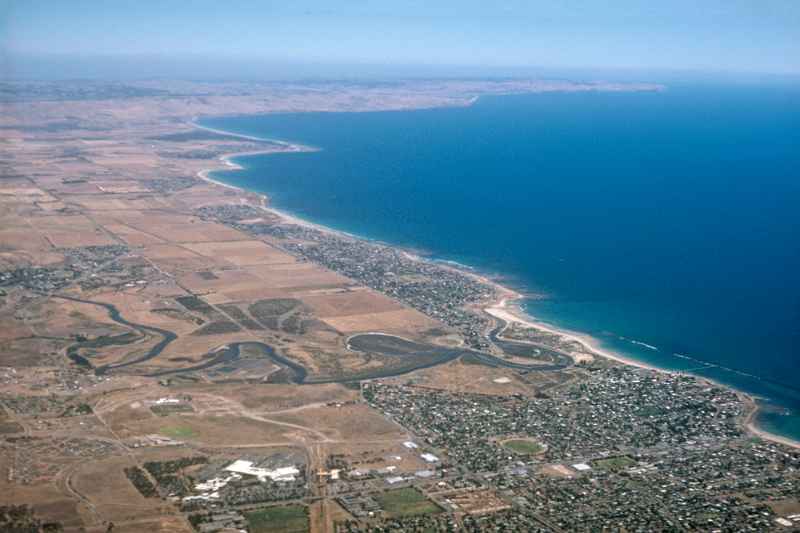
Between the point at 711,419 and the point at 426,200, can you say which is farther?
the point at 426,200

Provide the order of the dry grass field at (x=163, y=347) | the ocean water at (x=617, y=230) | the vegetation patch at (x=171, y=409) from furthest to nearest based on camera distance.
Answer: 1. the ocean water at (x=617, y=230)
2. the vegetation patch at (x=171, y=409)
3. the dry grass field at (x=163, y=347)

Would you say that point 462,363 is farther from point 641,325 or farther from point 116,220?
point 116,220

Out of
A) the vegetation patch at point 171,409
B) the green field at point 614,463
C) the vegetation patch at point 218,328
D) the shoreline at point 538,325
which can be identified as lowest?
the vegetation patch at point 171,409

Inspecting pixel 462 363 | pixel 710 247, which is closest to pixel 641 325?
pixel 462 363

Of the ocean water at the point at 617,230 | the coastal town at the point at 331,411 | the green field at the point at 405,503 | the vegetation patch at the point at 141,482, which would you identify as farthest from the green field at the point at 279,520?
the ocean water at the point at 617,230

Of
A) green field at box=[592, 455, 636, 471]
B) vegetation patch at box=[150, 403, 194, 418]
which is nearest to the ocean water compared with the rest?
green field at box=[592, 455, 636, 471]

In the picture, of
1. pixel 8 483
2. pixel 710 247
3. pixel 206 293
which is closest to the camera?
pixel 8 483

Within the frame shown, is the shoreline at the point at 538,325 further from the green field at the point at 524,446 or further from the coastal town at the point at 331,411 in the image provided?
the green field at the point at 524,446
